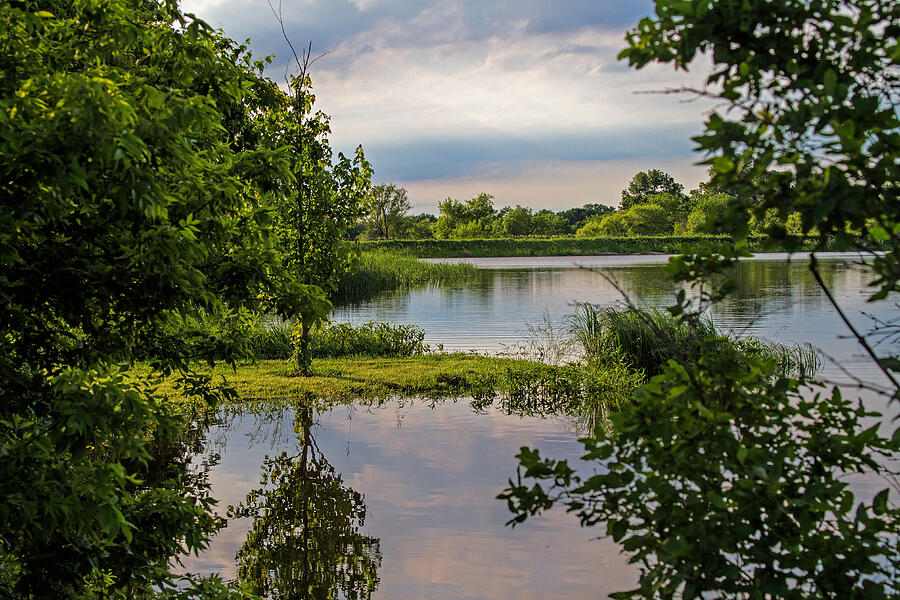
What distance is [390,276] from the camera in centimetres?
3105

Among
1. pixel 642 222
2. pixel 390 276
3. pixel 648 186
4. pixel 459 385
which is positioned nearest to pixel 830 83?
A: pixel 459 385

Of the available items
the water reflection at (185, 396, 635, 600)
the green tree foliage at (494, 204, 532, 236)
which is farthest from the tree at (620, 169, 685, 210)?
the water reflection at (185, 396, 635, 600)

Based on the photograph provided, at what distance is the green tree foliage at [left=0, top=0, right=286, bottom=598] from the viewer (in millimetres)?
2490

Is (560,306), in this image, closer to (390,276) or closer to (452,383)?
(390,276)

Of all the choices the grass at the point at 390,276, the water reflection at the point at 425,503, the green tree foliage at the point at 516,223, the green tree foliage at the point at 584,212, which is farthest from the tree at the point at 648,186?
the water reflection at the point at 425,503

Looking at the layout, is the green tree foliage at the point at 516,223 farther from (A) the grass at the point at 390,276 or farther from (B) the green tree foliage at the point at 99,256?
(B) the green tree foliage at the point at 99,256

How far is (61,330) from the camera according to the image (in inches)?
138

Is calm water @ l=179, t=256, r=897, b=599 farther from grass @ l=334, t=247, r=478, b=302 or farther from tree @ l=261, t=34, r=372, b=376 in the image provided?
grass @ l=334, t=247, r=478, b=302

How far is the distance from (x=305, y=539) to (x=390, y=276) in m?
25.7

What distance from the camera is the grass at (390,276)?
93.2 feet

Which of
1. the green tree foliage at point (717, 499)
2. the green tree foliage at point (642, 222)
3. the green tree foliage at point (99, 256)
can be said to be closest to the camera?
the green tree foliage at point (717, 499)

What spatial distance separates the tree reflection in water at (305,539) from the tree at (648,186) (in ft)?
430

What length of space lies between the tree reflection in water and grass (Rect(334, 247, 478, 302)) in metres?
17.7

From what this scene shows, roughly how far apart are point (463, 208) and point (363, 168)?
8941 centimetres
